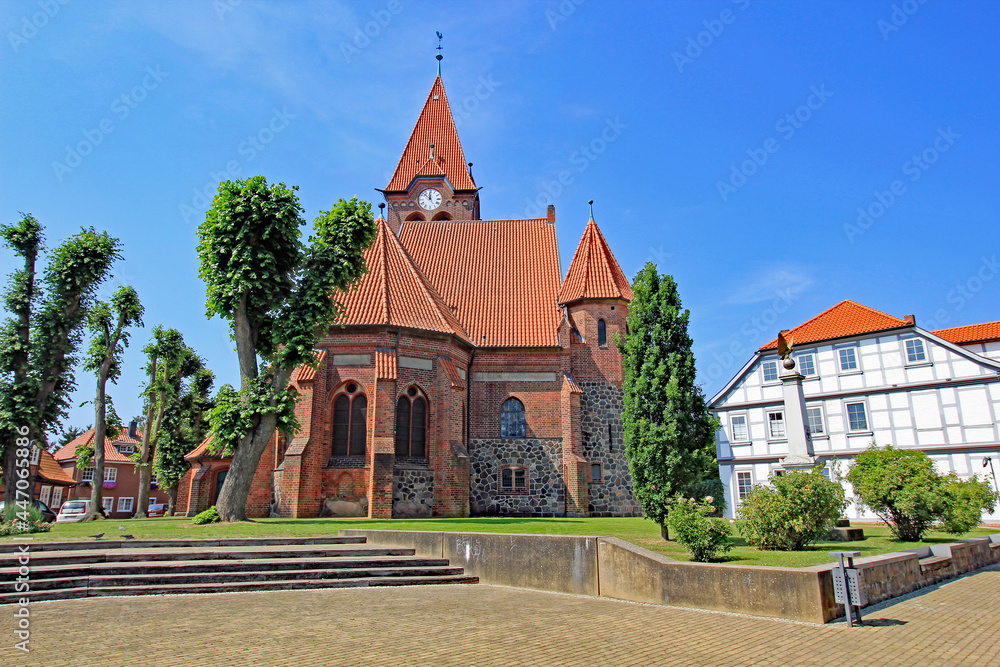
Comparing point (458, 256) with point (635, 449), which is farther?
point (458, 256)

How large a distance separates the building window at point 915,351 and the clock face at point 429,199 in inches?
1038

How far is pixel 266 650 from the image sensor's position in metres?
6.24

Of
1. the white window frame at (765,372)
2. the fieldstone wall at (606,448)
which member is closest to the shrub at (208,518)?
the fieldstone wall at (606,448)

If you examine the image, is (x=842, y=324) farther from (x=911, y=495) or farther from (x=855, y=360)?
(x=911, y=495)

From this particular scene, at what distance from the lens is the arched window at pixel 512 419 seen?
26.4 meters

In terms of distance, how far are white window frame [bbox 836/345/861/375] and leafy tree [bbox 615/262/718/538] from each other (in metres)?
14.6

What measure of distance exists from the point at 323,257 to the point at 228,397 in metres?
4.98

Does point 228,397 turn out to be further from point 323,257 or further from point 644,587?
point 644,587

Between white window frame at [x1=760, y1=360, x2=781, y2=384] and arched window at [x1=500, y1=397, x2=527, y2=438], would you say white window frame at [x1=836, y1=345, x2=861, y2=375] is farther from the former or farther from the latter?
arched window at [x1=500, y1=397, x2=527, y2=438]

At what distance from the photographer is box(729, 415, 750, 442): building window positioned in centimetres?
2800

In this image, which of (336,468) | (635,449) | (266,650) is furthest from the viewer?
(336,468)

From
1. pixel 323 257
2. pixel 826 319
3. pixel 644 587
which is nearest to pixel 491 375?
pixel 323 257

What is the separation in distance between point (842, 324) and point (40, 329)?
32.1 m

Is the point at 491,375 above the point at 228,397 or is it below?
above
